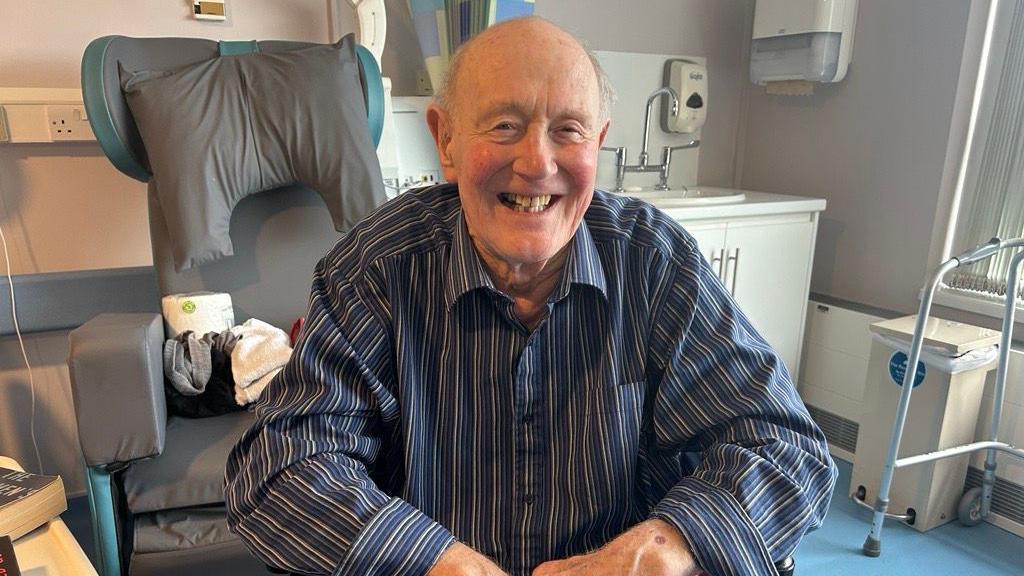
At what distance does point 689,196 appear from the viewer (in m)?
2.77

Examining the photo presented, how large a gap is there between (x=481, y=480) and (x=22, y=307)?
1589 millimetres

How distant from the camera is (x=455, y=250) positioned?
3.12 feet

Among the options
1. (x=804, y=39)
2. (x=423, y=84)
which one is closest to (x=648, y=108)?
(x=804, y=39)

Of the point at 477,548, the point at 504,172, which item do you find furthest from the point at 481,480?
the point at 504,172

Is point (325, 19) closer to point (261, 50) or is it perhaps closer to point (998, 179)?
point (261, 50)

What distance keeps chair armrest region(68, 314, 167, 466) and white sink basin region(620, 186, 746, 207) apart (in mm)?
1547

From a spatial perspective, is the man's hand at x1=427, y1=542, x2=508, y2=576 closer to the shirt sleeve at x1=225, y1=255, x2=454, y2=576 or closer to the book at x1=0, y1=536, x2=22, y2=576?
the shirt sleeve at x1=225, y1=255, x2=454, y2=576

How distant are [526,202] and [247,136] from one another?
3.20 ft

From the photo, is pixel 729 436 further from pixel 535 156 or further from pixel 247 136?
pixel 247 136

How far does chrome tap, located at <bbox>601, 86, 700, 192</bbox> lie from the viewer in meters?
2.76

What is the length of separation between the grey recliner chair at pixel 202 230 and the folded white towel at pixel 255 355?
0.10 meters

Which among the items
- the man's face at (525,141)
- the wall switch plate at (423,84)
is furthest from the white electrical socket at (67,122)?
the man's face at (525,141)

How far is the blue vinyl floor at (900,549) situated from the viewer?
192cm

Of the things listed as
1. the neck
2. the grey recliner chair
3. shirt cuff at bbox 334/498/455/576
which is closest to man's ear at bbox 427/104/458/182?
the neck
